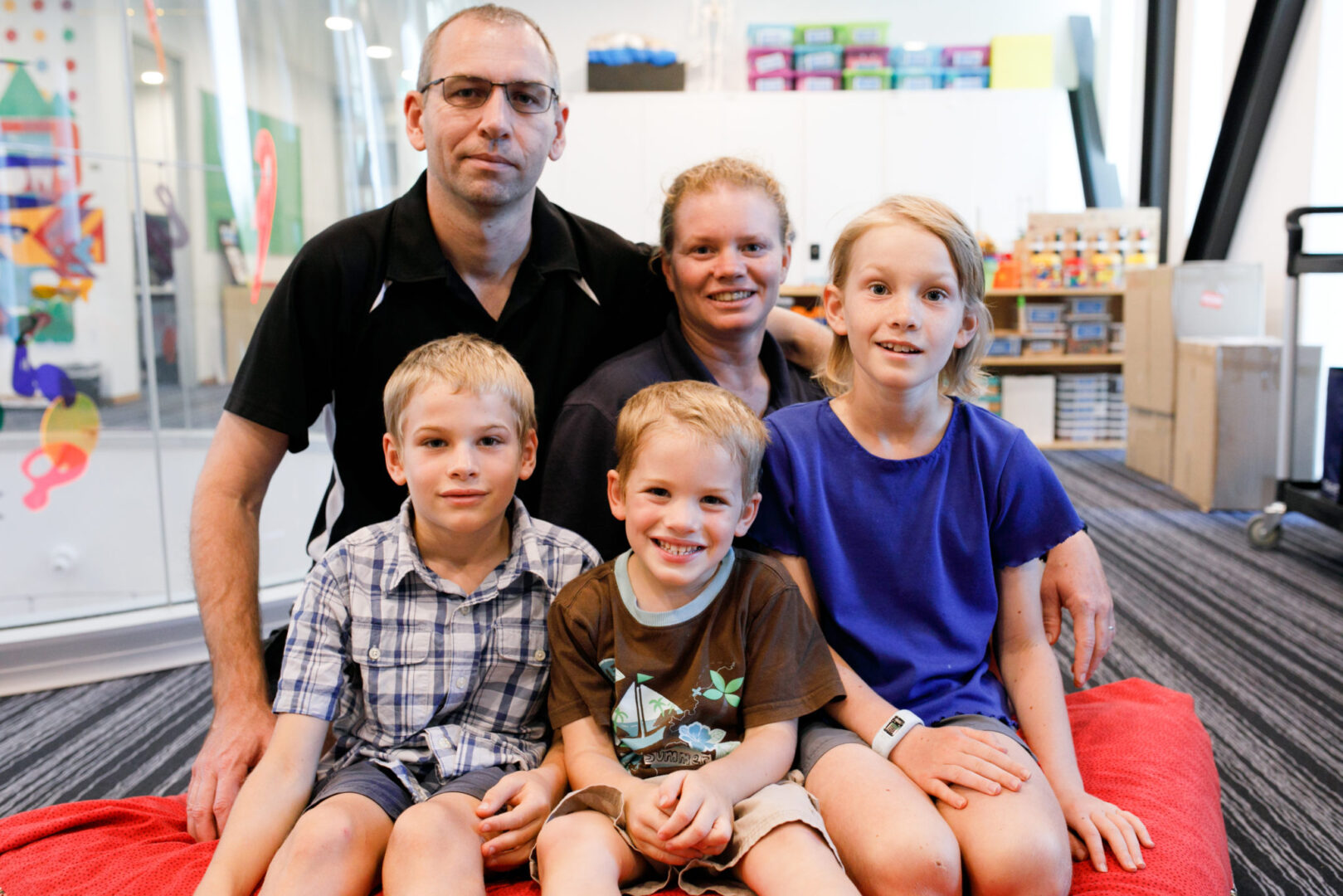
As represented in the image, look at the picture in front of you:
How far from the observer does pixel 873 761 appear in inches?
44.8

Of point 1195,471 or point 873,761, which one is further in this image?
point 1195,471

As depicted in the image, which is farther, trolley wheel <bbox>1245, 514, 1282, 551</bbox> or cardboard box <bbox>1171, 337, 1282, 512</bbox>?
cardboard box <bbox>1171, 337, 1282, 512</bbox>

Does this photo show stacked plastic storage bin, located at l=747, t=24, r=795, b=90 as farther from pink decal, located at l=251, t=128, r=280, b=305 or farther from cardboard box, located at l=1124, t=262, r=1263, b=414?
pink decal, located at l=251, t=128, r=280, b=305

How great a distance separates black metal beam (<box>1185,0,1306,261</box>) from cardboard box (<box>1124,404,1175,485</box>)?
3.80ft

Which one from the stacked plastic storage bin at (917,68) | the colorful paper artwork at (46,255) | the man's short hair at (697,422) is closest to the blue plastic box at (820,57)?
the stacked plastic storage bin at (917,68)

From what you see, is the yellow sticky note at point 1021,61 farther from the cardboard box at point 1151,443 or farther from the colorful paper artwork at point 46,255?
the colorful paper artwork at point 46,255

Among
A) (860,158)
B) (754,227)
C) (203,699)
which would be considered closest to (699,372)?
(754,227)

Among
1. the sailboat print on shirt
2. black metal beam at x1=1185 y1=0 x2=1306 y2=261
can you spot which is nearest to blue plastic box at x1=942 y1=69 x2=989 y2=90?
black metal beam at x1=1185 y1=0 x2=1306 y2=261

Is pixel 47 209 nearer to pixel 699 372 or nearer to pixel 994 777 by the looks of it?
pixel 699 372

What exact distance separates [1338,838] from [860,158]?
5.18 metres

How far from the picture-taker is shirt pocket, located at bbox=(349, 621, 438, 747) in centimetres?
123

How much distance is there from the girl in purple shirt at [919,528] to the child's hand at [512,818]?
33 cm

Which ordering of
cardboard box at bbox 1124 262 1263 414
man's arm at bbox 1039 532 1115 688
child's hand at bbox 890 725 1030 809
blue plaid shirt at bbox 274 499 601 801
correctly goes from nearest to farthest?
child's hand at bbox 890 725 1030 809
blue plaid shirt at bbox 274 499 601 801
man's arm at bbox 1039 532 1115 688
cardboard box at bbox 1124 262 1263 414

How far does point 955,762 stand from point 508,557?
62cm
